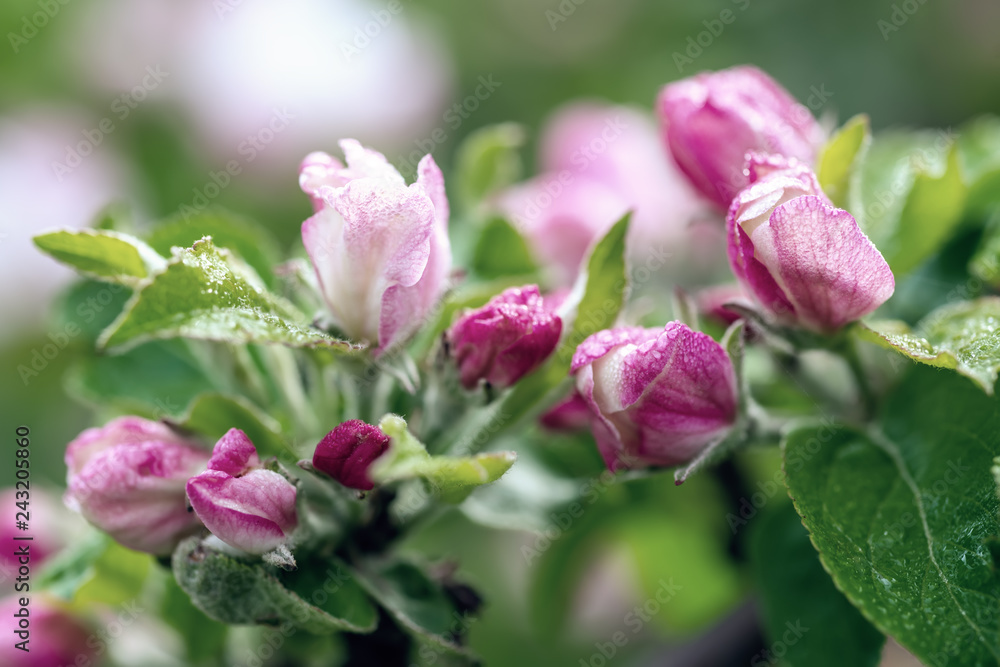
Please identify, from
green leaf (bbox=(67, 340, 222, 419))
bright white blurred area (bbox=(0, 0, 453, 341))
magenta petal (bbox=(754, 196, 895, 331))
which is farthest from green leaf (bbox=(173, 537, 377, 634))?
bright white blurred area (bbox=(0, 0, 453, 341))

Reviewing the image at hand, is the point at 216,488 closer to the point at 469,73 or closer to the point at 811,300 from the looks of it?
the point at 811,300

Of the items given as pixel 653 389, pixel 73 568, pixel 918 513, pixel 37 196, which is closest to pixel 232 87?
pixel 37 196

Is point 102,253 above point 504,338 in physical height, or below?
above

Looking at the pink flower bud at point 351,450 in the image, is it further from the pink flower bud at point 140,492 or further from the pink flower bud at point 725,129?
the pink flower bud at point 725,129

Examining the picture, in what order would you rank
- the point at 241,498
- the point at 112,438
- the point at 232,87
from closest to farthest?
the point at 241,498, the point at 112,438, the point at 232,87

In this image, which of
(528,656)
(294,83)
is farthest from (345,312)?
(294,83)

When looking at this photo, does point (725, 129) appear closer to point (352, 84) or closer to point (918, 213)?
point (918, 213)
